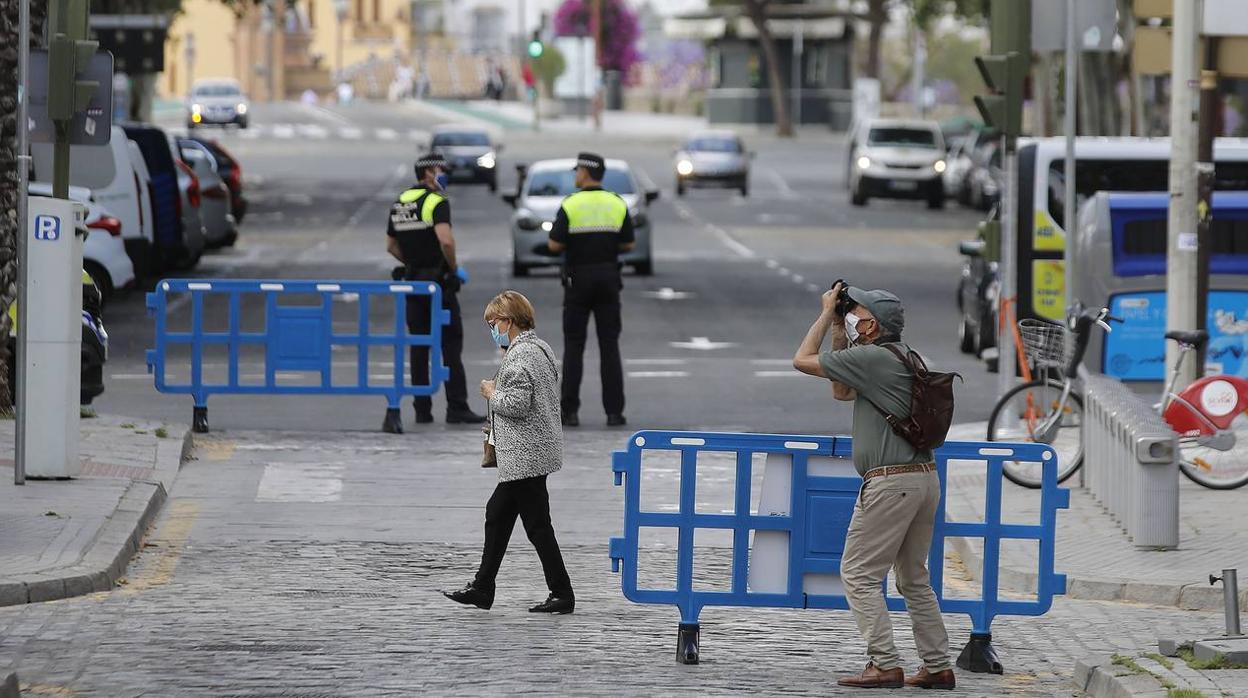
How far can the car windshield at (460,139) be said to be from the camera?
58.9 m

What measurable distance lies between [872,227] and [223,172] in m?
12.6

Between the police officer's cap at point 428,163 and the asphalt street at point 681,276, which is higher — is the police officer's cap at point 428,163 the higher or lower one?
the higher one

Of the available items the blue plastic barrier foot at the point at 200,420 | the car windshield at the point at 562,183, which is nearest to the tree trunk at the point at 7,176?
the blue plastic barrier foot at the point at 200,420

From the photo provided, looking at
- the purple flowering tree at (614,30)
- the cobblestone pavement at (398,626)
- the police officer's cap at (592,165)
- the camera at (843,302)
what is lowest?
the cobblestone pavement at (398,626)

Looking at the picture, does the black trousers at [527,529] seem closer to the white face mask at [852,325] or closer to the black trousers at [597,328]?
the white face mask at [852,325]

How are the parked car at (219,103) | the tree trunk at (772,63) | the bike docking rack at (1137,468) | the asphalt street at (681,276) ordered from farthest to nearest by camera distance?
the tree trunk at (772,63)
the parked car at (219,103)
the asphalt street at (681,276)
the bike docking rack at (1137,468)

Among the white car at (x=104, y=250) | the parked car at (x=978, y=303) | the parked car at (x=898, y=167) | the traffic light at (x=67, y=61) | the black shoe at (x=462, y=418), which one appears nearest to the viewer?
the traffic light at (x=67, y=61)

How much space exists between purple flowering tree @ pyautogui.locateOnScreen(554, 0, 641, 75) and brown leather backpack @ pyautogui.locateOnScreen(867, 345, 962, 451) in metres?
116

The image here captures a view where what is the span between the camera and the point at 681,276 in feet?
106

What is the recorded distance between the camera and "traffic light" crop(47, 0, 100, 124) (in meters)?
13.3

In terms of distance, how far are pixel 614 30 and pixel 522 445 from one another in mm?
116117

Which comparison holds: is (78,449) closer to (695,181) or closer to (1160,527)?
(1160,527)

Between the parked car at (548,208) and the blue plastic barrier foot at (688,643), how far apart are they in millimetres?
20789

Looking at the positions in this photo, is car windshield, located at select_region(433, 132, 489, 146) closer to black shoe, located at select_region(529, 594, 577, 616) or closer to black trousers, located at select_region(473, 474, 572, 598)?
black trousers, located at select_region(473, 474, 572, 598)
